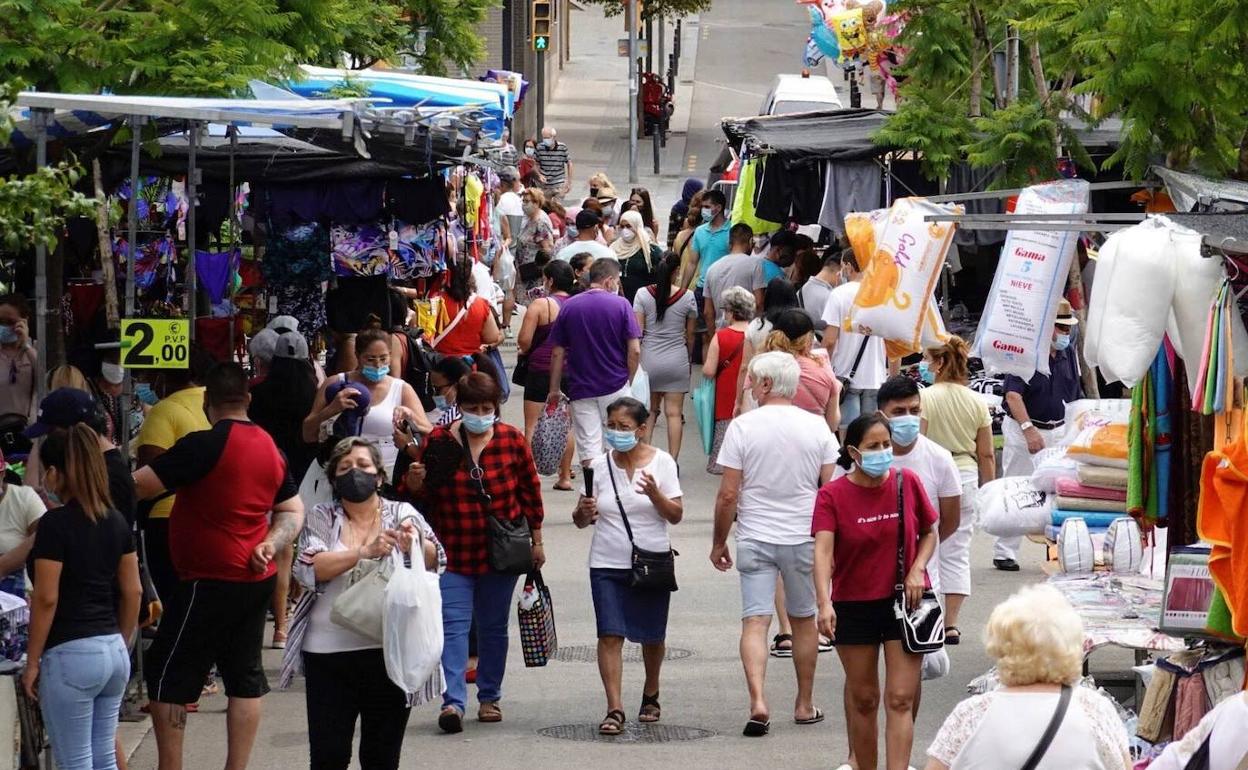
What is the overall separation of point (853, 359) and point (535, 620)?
5.87 metres

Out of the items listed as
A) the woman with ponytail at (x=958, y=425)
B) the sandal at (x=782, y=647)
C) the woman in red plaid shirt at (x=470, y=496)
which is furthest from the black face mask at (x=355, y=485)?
the woman with ponytail at (x=958, y=425)

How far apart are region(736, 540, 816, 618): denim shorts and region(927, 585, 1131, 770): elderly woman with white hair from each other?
4027 mm

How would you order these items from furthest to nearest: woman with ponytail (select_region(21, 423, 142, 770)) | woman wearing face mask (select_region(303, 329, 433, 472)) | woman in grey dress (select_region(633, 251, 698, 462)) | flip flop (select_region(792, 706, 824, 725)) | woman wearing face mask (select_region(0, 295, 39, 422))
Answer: woman in grey dress (select_region(633, 251, 698, 462)), woman wearing face mask (select_region(0, 295, 39, 422)), woman wearing face mask (select_region(303, 329, 433, 472)), flip flop (select_region(792, 706, 824, 725)), woman with ponytail (select_region(21, 423, 142, 770))

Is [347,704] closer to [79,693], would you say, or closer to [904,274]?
[79,693]

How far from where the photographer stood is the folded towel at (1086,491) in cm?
976

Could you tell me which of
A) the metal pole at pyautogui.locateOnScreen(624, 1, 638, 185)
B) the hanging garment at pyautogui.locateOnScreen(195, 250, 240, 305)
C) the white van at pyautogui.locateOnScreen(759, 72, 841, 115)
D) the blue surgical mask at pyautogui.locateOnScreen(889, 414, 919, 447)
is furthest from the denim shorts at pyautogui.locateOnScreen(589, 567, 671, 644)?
the metal pole at pyautogui.locateOnScreen(624, 1, 638, 185)

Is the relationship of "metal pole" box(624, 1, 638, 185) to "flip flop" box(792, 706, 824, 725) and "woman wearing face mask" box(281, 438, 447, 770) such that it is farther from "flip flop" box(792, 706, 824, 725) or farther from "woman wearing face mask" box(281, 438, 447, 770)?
"woman wearing face mask" box(281, 438, 447, 770)

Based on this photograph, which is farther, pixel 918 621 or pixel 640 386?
pixel 640 386

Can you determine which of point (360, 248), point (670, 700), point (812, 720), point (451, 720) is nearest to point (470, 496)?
point (451, 720)

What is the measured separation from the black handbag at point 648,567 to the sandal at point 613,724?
65 centimetres

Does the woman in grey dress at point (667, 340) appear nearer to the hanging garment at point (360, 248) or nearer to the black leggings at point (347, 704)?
the hanging garment at point (360, 248)

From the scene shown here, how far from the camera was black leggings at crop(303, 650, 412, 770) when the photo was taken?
7.84 m

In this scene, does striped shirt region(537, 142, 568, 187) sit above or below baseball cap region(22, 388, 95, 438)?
below

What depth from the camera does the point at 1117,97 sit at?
10.5 m
